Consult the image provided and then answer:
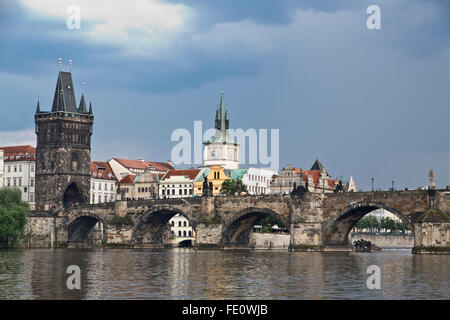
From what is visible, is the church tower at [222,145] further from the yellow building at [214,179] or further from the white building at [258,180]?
the yellow building at [214,179]

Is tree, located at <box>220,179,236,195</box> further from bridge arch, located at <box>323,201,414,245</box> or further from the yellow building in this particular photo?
bridge arch, located at <box>323,201,414,245</box>

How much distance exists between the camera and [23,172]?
15025 centimetres

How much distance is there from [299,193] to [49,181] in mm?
48078

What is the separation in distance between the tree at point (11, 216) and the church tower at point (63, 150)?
65.7 ft

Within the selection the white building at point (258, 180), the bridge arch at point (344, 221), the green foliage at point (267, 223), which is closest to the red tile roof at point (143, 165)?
the white building at point (258, 180)

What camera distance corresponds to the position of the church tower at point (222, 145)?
190m

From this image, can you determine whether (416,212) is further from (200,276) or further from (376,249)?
(200,276)

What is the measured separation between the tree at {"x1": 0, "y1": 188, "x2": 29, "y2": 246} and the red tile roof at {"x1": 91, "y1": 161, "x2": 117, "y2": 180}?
45869 mm

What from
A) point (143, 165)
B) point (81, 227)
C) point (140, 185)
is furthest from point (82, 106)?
point (143, 165)

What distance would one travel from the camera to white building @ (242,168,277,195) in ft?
588

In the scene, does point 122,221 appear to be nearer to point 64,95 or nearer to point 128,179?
point 64,95
